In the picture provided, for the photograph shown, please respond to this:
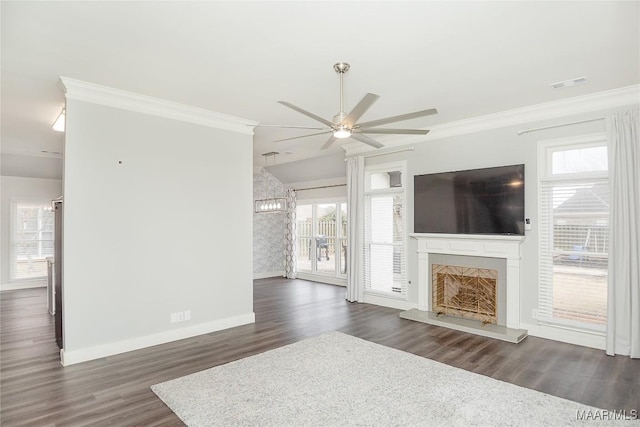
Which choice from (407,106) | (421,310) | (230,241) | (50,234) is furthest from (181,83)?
(50,234)

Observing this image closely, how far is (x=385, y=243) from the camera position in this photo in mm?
6500

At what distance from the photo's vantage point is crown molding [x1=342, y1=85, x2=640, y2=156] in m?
4.09

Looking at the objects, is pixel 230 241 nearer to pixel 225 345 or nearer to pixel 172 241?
pixel 172 241

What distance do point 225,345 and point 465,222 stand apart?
12.4ft

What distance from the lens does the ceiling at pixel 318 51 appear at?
2564 millimetres

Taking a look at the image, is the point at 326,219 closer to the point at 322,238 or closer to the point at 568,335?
the point at 322,238

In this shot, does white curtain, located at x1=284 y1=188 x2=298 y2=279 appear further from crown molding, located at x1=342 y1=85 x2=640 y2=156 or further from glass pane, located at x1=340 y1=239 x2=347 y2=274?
crown molding, located at x1=342 y1=85 x2=640 y2=156

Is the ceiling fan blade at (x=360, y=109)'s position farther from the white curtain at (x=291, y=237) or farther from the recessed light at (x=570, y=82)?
the white curtain at (x=291, y=237)

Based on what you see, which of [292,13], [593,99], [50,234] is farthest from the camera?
[50,234]

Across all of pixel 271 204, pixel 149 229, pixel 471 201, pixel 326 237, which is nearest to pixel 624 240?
Answer: pixel 471 201

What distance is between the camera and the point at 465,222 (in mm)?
5297

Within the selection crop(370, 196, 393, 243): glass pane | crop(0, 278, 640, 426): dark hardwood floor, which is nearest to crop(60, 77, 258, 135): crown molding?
crop(370, 196, 393, 243): glass pane

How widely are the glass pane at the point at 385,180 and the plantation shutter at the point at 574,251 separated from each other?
2.27 metres

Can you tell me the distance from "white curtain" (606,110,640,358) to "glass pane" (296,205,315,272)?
6.61 metres
